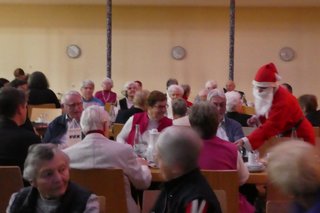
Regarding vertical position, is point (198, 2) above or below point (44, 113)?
above

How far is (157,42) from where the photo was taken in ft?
46.7

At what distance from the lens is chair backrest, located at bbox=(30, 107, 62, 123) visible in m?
7.26

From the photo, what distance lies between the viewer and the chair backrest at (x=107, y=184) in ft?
11.1

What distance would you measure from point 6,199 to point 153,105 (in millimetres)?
2179

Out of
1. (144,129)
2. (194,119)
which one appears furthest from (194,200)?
(144,129)

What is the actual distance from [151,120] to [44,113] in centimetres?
240

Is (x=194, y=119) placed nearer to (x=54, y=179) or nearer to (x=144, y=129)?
(x=54, y=179)

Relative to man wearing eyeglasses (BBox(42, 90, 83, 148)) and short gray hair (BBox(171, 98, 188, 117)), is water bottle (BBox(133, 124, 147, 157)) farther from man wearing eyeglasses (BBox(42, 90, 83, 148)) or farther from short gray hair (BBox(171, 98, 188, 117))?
man wearing eyeglasses (BBox(42, 90, 83, 148))

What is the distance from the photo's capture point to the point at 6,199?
3.45 meters

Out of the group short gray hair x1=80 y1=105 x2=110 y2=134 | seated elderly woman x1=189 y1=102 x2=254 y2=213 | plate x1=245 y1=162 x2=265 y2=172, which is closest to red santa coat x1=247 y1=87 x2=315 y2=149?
plate x1=245 y1=162 x2=265 y2=172

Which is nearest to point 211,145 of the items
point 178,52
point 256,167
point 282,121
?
point 256,167

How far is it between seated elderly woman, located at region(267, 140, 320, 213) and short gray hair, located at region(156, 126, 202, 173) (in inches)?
21.4

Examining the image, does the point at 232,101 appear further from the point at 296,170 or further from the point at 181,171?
the point at 296,170

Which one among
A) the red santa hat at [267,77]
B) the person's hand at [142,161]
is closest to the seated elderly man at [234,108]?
the red santa hat at [267,77]
